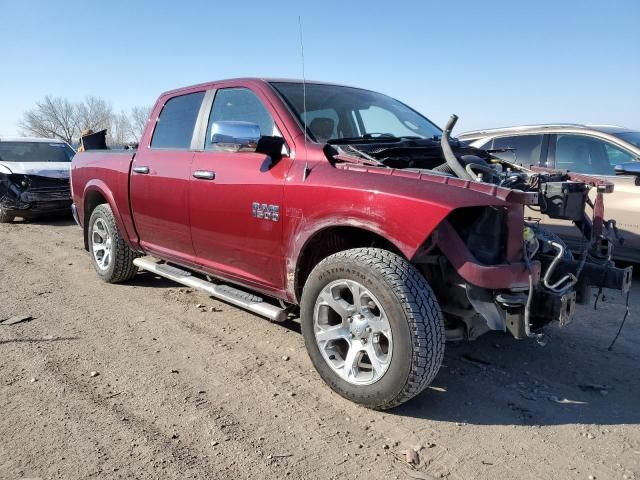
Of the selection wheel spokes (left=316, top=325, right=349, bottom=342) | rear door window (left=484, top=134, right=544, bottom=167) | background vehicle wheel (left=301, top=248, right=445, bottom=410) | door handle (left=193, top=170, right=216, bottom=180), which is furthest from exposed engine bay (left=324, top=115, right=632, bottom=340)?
rear door window (left=484, top=134, right=544, bottom=167)

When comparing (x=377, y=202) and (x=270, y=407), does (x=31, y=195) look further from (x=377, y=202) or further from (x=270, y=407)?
(x=377, y=202)

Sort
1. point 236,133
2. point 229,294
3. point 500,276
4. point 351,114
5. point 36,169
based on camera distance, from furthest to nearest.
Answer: point 36,169
point 351,114
point 229,294
point 236,133
point 500,276

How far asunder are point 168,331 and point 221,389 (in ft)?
3.86

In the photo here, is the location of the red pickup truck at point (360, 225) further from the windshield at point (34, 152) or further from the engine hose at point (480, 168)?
the windshield at point (34, 152)

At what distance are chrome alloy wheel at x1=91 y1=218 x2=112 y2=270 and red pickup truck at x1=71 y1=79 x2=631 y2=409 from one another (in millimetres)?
932

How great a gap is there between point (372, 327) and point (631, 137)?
4.70 meters

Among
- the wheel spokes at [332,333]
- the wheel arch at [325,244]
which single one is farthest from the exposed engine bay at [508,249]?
the wheel spokes at [332,333]

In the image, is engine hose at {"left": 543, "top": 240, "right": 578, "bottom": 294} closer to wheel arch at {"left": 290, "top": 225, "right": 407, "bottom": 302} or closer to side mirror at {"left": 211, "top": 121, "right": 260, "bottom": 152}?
wheel arch at {"left": 290, "top": 225, "right": 407, "bottom": 302}

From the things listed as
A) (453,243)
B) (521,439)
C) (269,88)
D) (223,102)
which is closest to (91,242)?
(223,102)

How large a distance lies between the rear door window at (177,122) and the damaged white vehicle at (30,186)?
6.37 meters

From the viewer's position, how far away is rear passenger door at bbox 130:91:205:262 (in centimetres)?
423

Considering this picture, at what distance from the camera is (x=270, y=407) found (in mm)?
2949

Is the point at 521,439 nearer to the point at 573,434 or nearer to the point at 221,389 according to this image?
the point at 573,434

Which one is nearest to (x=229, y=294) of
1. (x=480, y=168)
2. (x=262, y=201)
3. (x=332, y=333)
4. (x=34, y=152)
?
(x=262, y=201)
